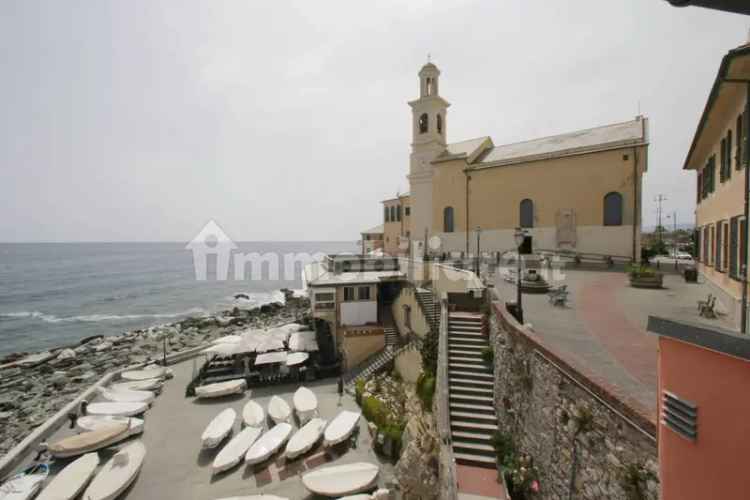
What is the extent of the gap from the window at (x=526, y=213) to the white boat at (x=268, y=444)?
20.4 m

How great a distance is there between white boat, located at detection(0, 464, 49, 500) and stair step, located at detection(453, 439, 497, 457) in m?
12.8

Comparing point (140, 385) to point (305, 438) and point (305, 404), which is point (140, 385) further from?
point (305, 438)

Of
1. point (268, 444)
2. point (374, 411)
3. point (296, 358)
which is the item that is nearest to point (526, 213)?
point (374, 411)

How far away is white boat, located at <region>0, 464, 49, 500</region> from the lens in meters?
10.3

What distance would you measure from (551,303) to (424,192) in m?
19.9

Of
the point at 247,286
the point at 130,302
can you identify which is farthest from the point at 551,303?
the point at 247,286

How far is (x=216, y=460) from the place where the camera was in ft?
39.2

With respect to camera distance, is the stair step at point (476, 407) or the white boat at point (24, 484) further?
the white boat at point (24, 484)

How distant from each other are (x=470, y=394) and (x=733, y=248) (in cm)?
834

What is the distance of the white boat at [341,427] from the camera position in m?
12.8

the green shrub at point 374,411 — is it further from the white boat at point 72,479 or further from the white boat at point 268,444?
the white boat at point 72,479

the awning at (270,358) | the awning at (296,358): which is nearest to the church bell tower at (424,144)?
the awning at (296,358)

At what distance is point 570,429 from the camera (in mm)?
5625

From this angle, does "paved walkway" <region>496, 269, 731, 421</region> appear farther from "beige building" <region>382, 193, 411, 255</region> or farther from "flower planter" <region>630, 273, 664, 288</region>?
"beige building" <region>382, 193, 411, 255</region>
